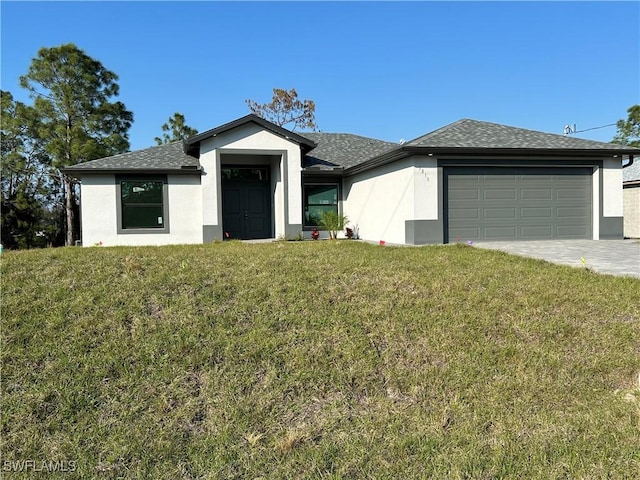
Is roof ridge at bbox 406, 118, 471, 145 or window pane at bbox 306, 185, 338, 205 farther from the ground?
roof ridge at bbox 406, 118, 471, 145

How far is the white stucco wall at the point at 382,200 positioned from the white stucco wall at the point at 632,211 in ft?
32.1

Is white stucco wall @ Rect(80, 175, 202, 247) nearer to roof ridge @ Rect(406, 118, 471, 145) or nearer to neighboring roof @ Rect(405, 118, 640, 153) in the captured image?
neighboring roof @ Rect(405, 118, 640, 153)

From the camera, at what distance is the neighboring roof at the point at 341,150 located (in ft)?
52.7

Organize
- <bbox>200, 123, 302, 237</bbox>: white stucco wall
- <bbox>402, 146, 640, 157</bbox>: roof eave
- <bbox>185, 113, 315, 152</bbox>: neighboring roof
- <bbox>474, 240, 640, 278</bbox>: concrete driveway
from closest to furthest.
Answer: <bbox>474, 240, 640, 278</bbox>: concrete driveway → <bbox>402, 146, 640, 157</bbox>: roof eave → <bbox>185, 113, 315, 152</bbox>: neighboring roof → <bbox>200, 123, 302, 237</bbox>: white stucco wall

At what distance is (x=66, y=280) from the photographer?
5.41 m

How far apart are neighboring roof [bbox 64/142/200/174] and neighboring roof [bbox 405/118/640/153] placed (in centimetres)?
699

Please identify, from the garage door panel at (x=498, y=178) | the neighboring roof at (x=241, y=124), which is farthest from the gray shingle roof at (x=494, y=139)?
the neighboring roof at (x=241, y=124)

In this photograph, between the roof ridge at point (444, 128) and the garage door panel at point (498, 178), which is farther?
the roof ridge at point (444, 128)

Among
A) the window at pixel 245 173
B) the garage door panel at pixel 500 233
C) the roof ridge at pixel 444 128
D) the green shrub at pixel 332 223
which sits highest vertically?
the roof ridge at pixel 444 128

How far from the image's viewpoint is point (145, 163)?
13.9 metres

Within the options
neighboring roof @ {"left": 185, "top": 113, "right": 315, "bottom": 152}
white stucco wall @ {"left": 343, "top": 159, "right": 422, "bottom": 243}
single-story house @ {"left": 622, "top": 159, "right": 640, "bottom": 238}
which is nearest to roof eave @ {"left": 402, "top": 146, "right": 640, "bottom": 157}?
white stucco wall @ {"left": 343, "top": 159, "right": 422, "bottom": 243}

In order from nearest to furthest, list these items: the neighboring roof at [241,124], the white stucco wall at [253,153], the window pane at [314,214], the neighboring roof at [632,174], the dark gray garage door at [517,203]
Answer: the dark gray garage door at [517,203] → the neighboring roof at [241,124] → the white stucco wall at [253,153] → the window pane at [314,214] → the neighboring roof at [632,174]

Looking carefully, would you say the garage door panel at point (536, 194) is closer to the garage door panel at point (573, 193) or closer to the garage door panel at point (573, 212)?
the garage door panel at point (573, 193)

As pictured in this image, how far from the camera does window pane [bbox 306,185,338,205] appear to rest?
16156 millimetres
